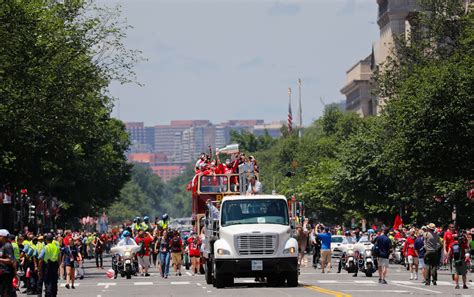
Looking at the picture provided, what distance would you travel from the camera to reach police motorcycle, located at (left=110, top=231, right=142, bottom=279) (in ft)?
179

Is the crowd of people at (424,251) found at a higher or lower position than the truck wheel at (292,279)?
higher

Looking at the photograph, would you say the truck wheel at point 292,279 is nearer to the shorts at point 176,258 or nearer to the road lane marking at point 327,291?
the road lane marking at point 327,291

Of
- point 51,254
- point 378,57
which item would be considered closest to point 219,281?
point 51,254

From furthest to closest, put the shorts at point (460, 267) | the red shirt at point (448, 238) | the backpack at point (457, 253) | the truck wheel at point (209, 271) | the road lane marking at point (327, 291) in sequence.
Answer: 1. the red shirt at point (448, 238)
2. the truck wheel at point (209, 271)
3. the backpack at point (457, 253)
4. the shorts at point (460, 267)
5. the road lane marking at point (327, 291)

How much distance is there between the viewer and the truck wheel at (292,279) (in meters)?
40.2

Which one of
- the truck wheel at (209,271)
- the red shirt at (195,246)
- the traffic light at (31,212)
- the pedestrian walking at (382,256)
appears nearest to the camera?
the truck wheel at (209,271)

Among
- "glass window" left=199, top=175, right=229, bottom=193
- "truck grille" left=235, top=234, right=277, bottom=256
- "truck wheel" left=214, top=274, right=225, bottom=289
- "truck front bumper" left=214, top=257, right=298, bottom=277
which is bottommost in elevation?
"truck wheel" left=214, top=274, right=225, bottom=289

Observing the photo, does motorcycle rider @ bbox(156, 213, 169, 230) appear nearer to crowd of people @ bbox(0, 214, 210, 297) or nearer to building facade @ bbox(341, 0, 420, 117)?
crowd of people @ bbox(0, 214, 210, 297)

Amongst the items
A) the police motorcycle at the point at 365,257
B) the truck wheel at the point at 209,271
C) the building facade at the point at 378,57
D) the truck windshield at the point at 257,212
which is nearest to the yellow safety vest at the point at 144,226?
the police motorcycle at the point at 365,257

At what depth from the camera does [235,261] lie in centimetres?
3919

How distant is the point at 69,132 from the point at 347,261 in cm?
1767

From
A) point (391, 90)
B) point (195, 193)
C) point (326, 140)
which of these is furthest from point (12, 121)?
point (326, 140)

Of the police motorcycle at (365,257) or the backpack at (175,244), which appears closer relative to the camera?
the police motorcycle at (365,257)

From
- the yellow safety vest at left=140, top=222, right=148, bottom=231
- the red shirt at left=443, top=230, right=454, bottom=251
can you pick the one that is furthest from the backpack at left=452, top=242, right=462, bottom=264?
the yellow safety vest at left=140, top=222, right=148, bottom=231
